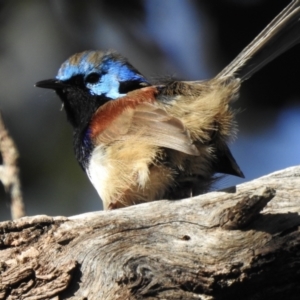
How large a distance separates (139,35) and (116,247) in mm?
3300

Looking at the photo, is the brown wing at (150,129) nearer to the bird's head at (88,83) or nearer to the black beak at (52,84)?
the bird's head at (88,83)

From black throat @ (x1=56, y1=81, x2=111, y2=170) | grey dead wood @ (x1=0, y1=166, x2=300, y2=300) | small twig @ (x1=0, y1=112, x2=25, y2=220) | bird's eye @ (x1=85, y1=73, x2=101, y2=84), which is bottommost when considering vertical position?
grey dead wood @ (x1=0, y1=166, x2=300, y2=300)

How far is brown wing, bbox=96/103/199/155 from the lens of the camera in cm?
439

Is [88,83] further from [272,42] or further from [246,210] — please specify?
[246,210]

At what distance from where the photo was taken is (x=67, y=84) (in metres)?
5.33

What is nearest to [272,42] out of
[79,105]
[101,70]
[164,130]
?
[164,130]

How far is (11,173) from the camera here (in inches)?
157

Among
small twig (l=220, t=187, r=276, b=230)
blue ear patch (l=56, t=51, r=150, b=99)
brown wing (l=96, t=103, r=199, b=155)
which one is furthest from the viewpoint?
blue ear patch (l=56, t=51, r=150, b=99)

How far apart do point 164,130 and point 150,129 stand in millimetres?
157

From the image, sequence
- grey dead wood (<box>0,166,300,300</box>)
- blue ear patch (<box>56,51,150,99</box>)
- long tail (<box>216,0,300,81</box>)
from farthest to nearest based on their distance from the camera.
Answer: blue ear patch (<box>56,51,150,99</box>) → long tail (<box>216,0,300,81</box>) → grey dead wood (<box>0,166,300,300</box>)

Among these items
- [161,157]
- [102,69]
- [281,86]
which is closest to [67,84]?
[102,69]

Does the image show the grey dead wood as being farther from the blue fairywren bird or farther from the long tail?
the long tail

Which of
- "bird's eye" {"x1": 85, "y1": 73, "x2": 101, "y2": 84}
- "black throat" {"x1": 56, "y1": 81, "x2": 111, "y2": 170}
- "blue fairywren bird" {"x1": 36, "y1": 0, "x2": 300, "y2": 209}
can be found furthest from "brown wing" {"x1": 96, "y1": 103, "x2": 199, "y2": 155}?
"bird's eye" {"x1": 85, "y1": 73, "x2": 101, "y2": 84}

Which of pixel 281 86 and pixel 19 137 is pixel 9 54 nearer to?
→ pixel 19 137
